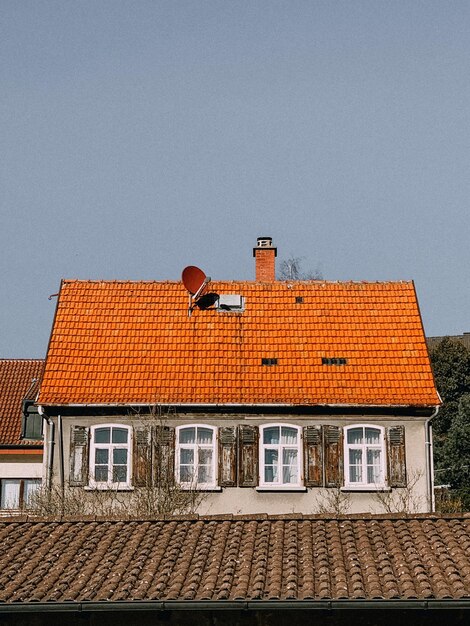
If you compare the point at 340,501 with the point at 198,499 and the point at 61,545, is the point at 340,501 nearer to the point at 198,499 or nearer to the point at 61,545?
the point at 198,499

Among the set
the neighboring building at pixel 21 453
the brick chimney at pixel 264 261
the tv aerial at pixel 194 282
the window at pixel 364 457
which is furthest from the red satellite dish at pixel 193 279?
the neighboring building at pixel 21 453

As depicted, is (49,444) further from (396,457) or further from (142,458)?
(396,457)

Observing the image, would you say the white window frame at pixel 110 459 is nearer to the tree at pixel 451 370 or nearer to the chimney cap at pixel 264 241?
the chimney cap at pixel 264 241

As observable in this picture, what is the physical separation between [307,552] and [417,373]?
13.8 metres

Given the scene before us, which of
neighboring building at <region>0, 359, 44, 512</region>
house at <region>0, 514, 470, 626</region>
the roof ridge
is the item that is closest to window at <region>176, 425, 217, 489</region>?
the roof ridge

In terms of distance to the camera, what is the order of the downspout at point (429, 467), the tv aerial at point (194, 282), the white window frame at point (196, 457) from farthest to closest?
the tv aerial at point (194, 282) < the downspout at point (429, 467) < the white window frame at point (196, 457)

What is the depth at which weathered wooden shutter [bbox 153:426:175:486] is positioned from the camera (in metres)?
27.7

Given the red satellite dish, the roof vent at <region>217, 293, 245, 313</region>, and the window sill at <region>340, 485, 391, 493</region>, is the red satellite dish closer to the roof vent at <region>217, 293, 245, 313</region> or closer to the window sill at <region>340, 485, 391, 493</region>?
the roof vent at <region>217, 293, 245, 313</region>

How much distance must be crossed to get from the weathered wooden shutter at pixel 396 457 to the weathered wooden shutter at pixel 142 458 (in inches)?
235

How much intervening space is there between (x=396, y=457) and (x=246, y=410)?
3.92 metres

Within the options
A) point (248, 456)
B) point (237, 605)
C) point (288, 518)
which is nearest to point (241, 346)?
point (248, 456)

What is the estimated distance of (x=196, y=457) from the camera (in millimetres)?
28125

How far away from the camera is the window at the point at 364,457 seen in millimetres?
27938

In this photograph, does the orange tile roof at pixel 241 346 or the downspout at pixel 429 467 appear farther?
the orange tile roof at pixel 241 346
